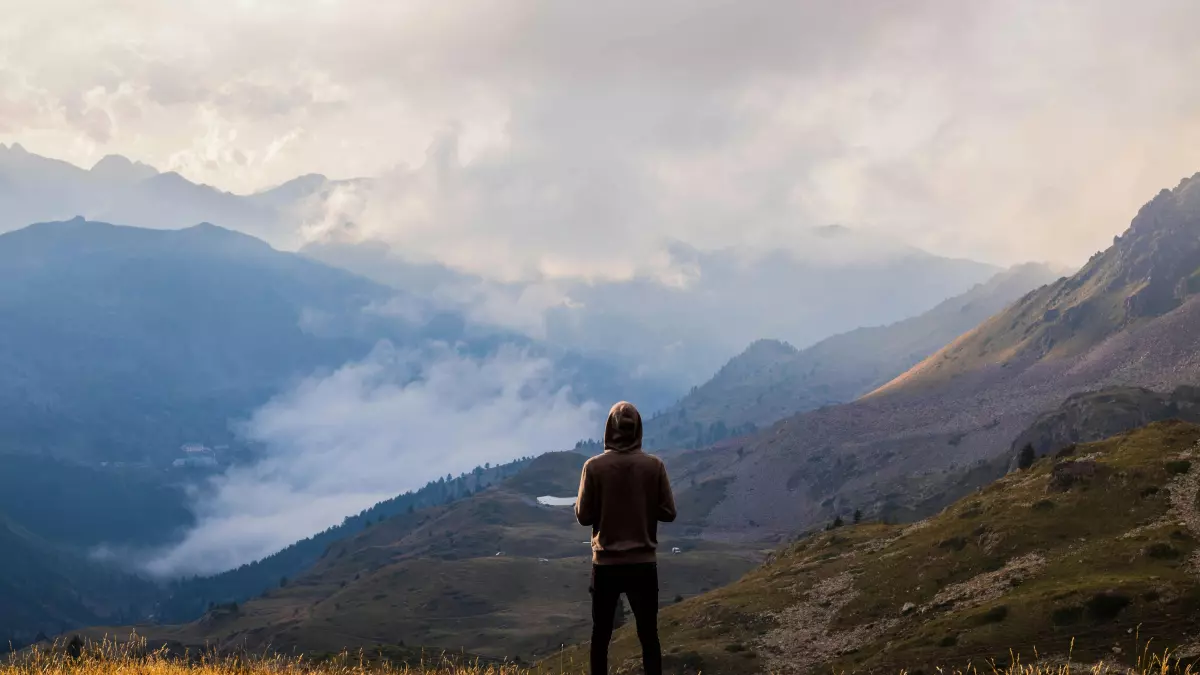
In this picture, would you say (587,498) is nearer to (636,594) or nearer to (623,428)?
(623,428)

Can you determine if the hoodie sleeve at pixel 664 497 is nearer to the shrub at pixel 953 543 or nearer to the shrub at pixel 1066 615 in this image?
the shrub at pixel 1066 615

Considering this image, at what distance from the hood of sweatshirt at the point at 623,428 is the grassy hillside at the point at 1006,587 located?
39856 millimetres

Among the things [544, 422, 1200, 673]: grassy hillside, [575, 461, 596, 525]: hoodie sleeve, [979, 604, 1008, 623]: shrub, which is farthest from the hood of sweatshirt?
[979, 604, 1008, 623]: shrub

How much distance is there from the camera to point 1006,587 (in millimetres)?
64688

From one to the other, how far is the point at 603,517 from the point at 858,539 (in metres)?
95.0

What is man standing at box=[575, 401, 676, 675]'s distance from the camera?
1582cm

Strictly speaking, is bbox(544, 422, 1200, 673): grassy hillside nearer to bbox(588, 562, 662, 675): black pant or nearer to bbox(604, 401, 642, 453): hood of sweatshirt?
bbox(588, 562, 662, 675): black pant

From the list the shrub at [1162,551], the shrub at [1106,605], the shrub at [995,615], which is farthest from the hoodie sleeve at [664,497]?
the shrub at [1162,551]

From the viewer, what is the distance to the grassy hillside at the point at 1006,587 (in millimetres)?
52531

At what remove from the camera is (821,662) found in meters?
66.9

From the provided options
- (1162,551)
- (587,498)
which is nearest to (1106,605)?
(1162,551)

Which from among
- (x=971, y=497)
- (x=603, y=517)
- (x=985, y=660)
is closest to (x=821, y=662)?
(x=985, y=660)

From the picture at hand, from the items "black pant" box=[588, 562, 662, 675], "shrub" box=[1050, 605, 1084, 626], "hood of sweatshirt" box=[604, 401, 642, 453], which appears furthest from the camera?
"shrub" box=[1050, 605, 1084, 626]

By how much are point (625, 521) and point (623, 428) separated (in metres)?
1.53
